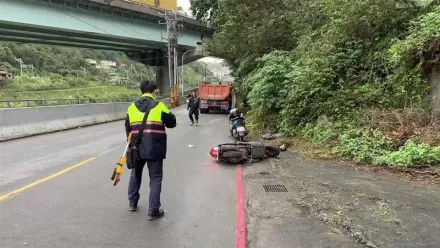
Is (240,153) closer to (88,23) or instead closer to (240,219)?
(240,219)

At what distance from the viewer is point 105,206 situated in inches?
241

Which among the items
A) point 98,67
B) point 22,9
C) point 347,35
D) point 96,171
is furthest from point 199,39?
point 98,67

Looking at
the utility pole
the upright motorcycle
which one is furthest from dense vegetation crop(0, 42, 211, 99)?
the upright motorcycle

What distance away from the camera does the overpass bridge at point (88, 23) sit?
29.1 m

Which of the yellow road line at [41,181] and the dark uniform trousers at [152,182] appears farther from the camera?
the yellow road line at [41,181]

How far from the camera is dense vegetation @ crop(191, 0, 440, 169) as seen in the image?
8.71m

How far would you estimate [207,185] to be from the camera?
25.1 feet

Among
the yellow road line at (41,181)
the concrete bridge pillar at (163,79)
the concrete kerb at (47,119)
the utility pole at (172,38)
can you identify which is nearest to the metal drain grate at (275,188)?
the yellow road line at (41,181)

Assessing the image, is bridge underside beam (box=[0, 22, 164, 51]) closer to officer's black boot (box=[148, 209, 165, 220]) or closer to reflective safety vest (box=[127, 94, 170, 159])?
reflective safety vest (box=[127, 94, 170, 159])

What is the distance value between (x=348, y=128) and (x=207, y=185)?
4158 mm

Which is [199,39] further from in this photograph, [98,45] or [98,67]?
[98,67]

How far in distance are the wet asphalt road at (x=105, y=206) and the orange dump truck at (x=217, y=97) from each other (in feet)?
71.7

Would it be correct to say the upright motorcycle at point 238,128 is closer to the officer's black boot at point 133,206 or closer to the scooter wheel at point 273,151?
the scooter wheel at point 273,151

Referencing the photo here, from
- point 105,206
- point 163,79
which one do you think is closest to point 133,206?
point 105,206
